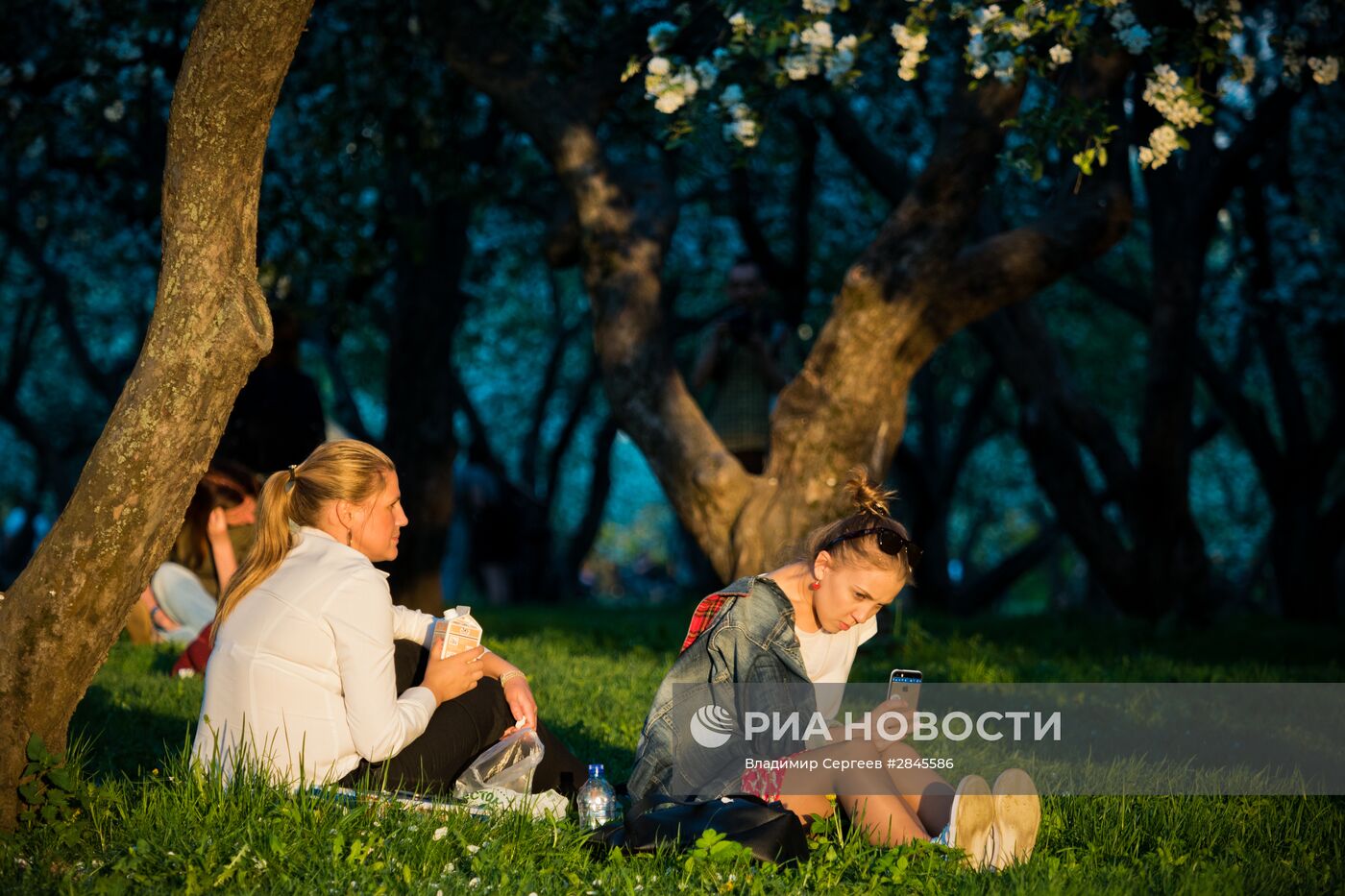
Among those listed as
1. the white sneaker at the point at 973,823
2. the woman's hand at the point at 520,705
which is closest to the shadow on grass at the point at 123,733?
the woman's hand at the point at 520,705

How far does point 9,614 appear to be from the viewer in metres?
4.50

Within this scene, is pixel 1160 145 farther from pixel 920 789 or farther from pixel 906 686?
pixel 920 789

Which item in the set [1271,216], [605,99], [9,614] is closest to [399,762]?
[9,614]

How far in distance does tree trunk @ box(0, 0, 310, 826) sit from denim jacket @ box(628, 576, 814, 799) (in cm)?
174

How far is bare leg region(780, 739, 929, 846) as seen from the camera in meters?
4.66

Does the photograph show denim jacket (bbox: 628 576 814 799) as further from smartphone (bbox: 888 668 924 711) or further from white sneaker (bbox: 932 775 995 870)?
white sneaker (bbox: 932 775 995 870)

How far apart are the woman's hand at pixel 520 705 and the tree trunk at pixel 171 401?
132cm

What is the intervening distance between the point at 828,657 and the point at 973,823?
0.82m

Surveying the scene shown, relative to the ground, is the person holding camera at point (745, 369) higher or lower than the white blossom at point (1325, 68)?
lower

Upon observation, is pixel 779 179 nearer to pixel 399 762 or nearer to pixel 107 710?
pixel 107 710

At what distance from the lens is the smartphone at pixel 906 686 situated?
473 cm

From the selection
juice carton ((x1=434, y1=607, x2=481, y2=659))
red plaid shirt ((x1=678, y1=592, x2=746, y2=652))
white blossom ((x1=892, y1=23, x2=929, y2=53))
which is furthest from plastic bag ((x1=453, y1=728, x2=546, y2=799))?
white blossom ((x1=892, y1=23, x2=929, y2=53))

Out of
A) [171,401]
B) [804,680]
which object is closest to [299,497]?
[171,401]

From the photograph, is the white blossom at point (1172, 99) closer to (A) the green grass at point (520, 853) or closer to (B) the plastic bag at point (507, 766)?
(A) the green grass at point (520, 853)
